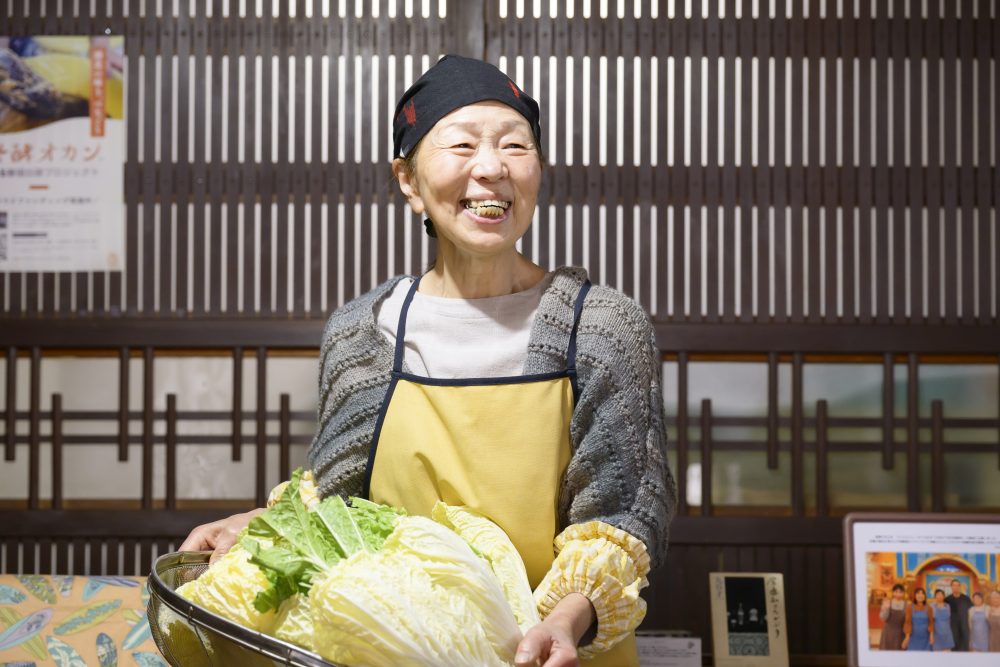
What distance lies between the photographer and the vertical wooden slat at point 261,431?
3086 millimetres

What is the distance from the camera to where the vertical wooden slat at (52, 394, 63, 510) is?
10.3ft

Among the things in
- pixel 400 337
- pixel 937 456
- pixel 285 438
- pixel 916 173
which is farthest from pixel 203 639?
pixel 916 173

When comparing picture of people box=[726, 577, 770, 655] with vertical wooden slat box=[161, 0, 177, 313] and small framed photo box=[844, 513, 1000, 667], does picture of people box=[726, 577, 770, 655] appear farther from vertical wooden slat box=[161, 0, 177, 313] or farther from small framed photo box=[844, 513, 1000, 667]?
vertical wooden slat box=[161, 0, 177, 313]

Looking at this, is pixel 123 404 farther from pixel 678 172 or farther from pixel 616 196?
pixel 678 172

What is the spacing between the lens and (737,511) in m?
3.12

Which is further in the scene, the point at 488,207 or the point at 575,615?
the point at 488,207

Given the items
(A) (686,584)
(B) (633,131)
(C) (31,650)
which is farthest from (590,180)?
(C) (31,650)

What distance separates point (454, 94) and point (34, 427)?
2.40 m

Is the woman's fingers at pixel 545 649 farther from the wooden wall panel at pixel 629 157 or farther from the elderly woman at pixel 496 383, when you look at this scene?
the wooden wall panel at pixel 629 157

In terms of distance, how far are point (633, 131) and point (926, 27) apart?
105cm

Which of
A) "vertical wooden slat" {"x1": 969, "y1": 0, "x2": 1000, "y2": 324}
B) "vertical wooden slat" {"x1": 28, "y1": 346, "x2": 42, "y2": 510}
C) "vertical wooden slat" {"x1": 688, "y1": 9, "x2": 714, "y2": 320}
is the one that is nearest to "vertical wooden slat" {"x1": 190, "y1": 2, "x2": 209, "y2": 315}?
"vertical wooden slat" {"x1": 28, "y1": 346, "x2": 42, "y2": 510}

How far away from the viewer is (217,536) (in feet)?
4.55

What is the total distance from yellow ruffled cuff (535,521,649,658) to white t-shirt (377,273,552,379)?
305mm

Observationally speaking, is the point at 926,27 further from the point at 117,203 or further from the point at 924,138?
the point at 117,203
